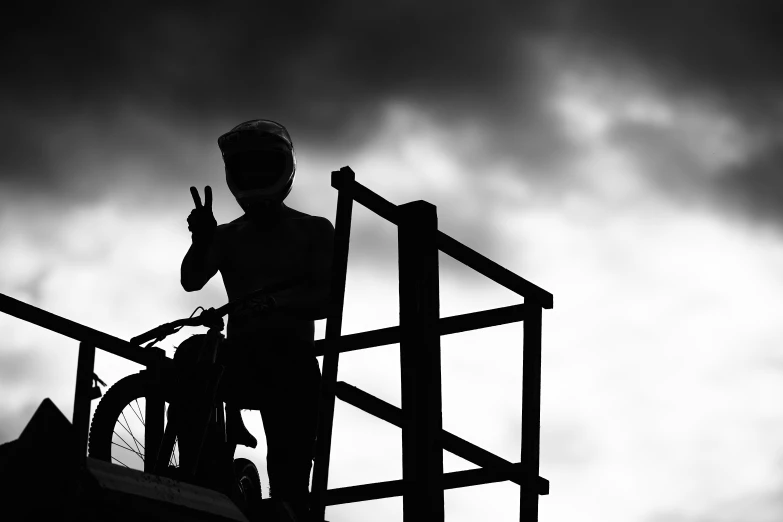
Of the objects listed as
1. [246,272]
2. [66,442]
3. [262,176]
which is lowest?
[66,442]

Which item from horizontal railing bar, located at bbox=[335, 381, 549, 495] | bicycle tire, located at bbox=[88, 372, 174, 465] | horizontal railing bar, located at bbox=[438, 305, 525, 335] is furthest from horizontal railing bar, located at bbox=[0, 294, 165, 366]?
horizontal railing bar, located at bbox=[438, 305, 525, 335]

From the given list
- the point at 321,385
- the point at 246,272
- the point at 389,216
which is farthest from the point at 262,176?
the point at 321,385

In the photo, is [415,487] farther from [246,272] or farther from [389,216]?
[246,272]

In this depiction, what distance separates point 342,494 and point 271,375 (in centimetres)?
90

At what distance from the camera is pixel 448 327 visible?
813 centimetres

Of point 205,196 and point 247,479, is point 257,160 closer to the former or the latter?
point 205,196

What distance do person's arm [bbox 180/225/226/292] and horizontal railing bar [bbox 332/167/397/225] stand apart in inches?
48.2

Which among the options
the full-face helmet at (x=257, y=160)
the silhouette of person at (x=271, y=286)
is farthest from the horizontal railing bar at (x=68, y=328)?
the full-face helmet at (x=257, y=160)

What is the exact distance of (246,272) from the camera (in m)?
8.29

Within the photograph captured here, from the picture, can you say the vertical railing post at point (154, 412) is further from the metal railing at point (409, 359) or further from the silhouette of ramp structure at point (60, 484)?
the silhouette of ramp structure at point (60, 484)

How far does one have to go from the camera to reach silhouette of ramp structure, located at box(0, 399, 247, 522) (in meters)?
4.84

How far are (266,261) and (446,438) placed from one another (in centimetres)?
182

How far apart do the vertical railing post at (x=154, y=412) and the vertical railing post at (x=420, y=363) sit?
159 cm

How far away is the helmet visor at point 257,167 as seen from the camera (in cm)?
842
